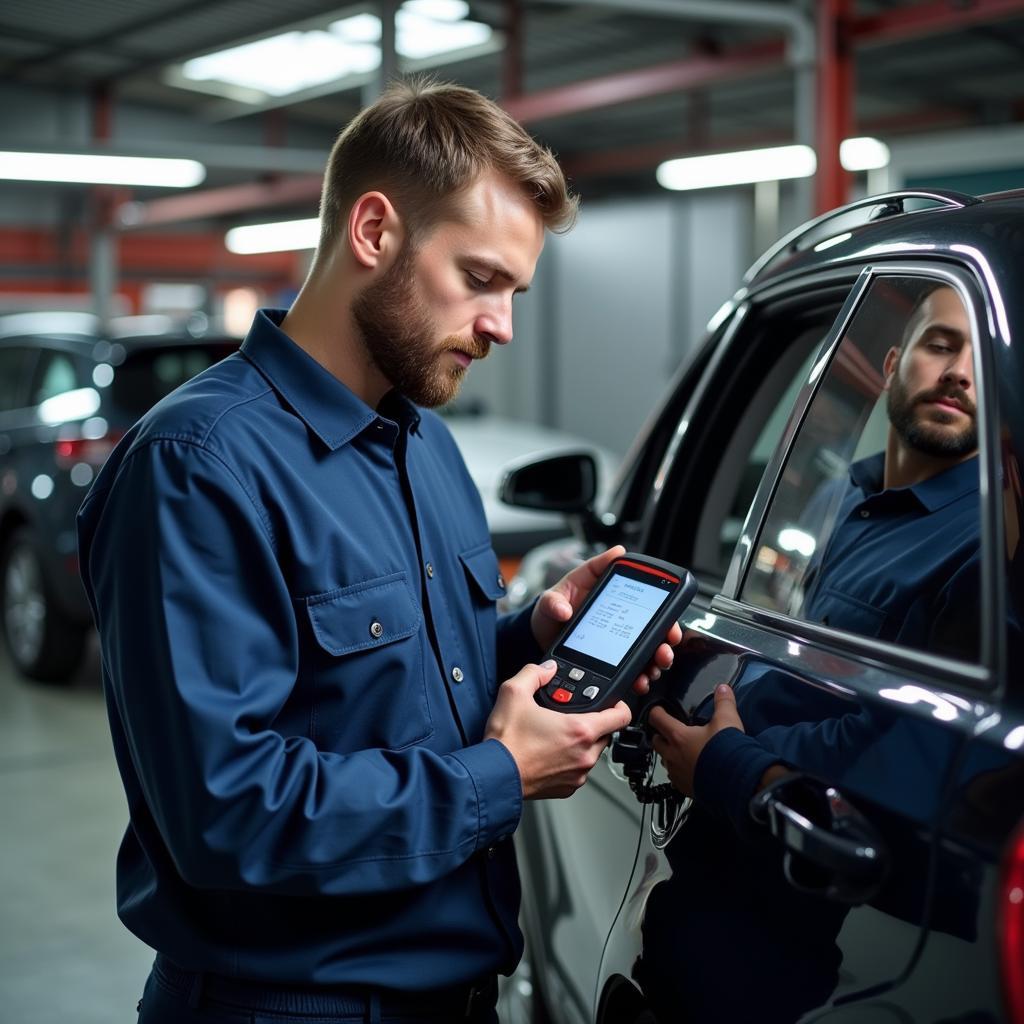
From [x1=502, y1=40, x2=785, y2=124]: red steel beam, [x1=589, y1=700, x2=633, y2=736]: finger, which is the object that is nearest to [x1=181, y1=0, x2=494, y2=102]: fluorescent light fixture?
[x1=502, y1=40, x2=785, y2=124]: red steel beam

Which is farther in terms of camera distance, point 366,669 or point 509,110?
point 509,110

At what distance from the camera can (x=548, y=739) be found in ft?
4.54

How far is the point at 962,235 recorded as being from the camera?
1365 mm

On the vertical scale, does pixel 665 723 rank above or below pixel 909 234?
below

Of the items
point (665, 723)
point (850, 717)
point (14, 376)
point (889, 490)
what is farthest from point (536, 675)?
point (14, 376)

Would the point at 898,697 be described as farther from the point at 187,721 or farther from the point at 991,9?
A: the point at 991,9

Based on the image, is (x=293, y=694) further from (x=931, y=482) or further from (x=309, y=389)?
(x=931, y=482)

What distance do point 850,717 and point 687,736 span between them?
283mm

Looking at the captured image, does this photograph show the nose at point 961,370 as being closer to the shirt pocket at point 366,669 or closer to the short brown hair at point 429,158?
the short brown hair at point 429,158

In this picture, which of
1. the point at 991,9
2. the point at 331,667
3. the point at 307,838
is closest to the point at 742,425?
the point at 331,667

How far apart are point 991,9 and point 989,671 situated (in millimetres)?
6356

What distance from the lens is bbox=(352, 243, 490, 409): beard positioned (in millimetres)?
1419

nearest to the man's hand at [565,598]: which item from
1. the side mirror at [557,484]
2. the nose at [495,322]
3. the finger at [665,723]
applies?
the finger at [665,723]

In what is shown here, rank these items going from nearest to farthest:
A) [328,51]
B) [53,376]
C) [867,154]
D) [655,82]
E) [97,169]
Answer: [53,376]
[97,169]
[655,82]
[328,51]
[867,154]
